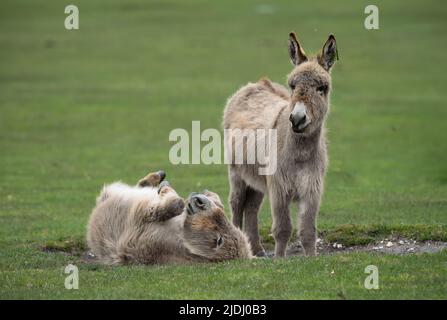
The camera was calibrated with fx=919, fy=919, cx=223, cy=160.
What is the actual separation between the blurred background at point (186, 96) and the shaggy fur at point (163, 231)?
282cm

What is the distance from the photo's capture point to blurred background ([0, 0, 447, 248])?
63.4 feet

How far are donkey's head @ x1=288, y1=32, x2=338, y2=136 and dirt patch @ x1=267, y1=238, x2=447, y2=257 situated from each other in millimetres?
2343

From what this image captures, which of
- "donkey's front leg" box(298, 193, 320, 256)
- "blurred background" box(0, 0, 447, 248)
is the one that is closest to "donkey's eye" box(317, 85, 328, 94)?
"donkey's front leg" box(298, 193, 320, 256)

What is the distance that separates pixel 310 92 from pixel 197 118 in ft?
60.1

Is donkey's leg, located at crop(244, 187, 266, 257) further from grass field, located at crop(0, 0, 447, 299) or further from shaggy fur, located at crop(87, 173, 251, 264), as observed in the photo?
shaggy fur, located at crop(87, 173, 251, 264)

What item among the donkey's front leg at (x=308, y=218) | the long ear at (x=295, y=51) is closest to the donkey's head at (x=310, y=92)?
the long ear at (x=295, y=51)

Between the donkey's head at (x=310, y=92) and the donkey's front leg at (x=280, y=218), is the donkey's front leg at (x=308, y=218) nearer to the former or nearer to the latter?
the donkey's front leg at (x=280, y=218)

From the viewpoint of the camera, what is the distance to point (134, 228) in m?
11.8

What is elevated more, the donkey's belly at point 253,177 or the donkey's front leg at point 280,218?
the donkey's belly at point 253,177

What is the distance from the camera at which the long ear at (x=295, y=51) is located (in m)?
11.9

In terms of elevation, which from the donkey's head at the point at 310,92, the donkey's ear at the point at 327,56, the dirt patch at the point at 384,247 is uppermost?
the donkey's ear at the point at 327,56

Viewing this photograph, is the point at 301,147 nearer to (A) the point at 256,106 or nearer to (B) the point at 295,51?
(B) the point at 295,51

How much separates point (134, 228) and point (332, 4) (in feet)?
160
